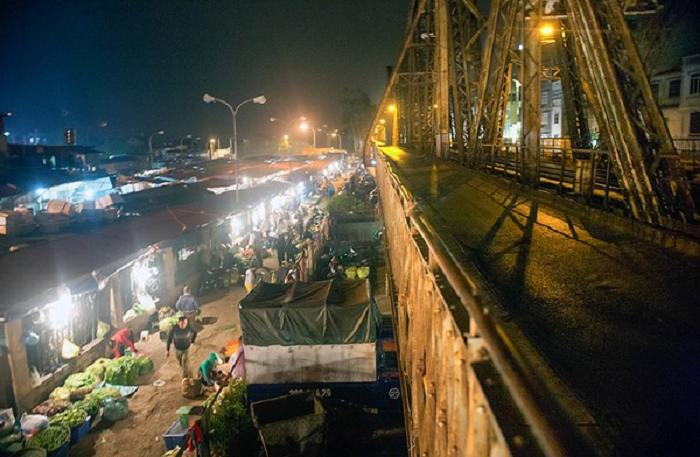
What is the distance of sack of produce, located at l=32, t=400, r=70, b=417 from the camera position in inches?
404

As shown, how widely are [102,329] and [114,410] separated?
4.30m

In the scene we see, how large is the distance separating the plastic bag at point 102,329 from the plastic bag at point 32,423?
159 inches

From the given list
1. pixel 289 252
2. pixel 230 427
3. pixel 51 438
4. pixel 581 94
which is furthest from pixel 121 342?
pixel 581 94

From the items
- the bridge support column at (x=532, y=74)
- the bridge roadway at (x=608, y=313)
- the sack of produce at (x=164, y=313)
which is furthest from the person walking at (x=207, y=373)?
the bridge support column at (x=532, y=74)

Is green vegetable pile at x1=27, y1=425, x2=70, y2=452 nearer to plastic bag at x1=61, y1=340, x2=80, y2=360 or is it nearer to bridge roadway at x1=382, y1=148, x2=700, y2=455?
plastic bag at x1=61, y1=340, x2=80, y2=360

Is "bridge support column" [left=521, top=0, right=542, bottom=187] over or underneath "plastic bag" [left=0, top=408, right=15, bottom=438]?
over

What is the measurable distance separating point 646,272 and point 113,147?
91.9m

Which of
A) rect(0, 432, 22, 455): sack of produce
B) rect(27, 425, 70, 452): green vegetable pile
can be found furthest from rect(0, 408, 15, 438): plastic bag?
rect(27, 425, 70, 452): green vegetable pile

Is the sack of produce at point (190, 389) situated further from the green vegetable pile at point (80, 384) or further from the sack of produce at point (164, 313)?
the sack of produce at point (164, 313)

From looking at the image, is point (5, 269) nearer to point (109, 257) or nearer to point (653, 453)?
point (109, 257)

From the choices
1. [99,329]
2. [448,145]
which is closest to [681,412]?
[99,329]

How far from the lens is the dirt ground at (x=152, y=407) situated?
9.64 metres

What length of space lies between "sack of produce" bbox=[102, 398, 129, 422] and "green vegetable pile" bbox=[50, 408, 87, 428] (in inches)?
19.7

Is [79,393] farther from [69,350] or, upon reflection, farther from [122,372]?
[69,350]
